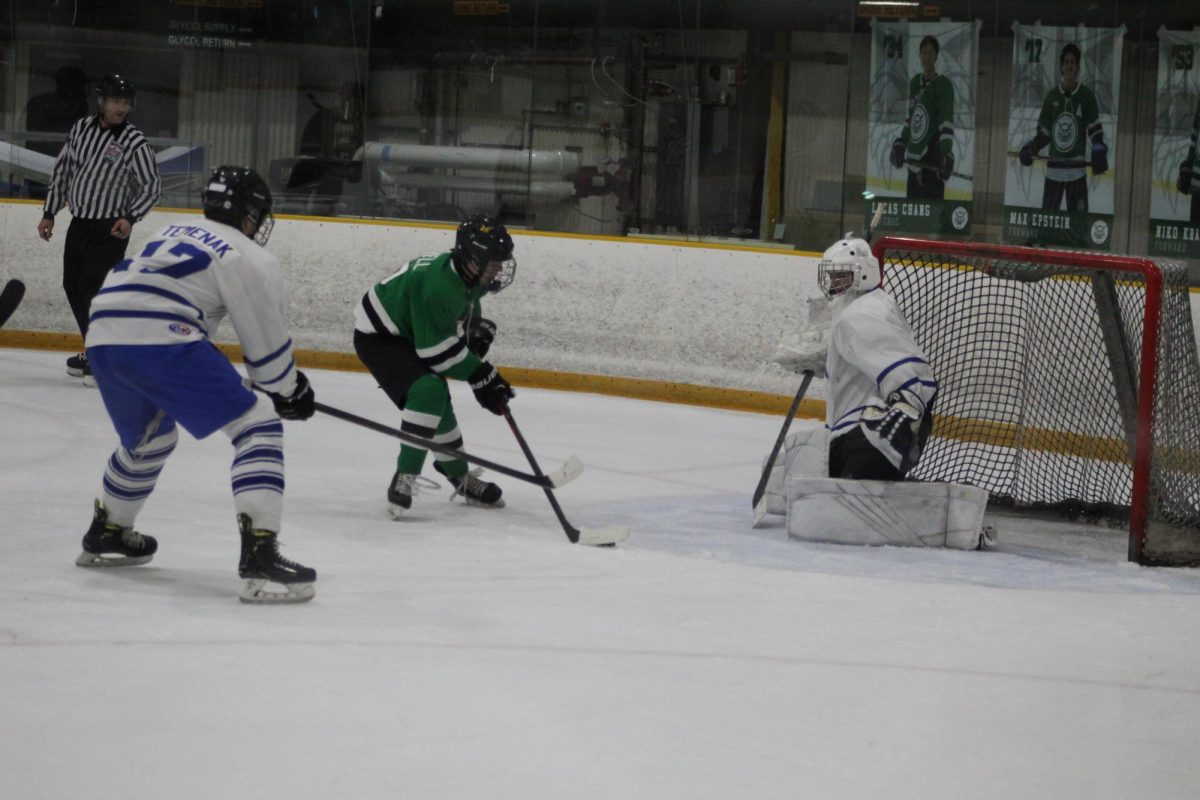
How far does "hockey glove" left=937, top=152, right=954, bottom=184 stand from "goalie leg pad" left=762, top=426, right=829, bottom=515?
2564 mm

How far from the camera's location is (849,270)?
406cm

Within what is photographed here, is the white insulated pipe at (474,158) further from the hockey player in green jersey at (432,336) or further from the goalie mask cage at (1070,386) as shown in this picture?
the hockey player in green jersey at (432,336)

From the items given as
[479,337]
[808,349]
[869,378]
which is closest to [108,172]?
[479,337]

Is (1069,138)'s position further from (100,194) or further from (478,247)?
(100,194)

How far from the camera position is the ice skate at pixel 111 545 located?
3.27 meters

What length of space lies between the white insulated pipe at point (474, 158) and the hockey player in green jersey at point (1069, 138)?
2084 mm

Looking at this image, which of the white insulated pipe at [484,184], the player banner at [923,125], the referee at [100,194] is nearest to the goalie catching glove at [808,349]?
the player banner at [923,125]

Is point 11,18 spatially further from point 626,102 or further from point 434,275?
point 434,275

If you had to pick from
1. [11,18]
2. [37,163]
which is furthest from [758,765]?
[11,18]

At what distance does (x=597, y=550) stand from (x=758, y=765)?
1.56 meters

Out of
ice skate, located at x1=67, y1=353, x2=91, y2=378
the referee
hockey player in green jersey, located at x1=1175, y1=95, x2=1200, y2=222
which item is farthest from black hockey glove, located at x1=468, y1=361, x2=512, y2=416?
hockey player in green jersey, located at x1=1175, y1=95, x2=1200, y2=222

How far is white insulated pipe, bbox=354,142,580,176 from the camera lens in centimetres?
733

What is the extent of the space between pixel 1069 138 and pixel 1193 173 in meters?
0.50

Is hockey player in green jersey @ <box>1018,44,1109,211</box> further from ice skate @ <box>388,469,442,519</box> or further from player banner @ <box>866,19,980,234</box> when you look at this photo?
ice skate @ <box>388,469,442,519</box>
